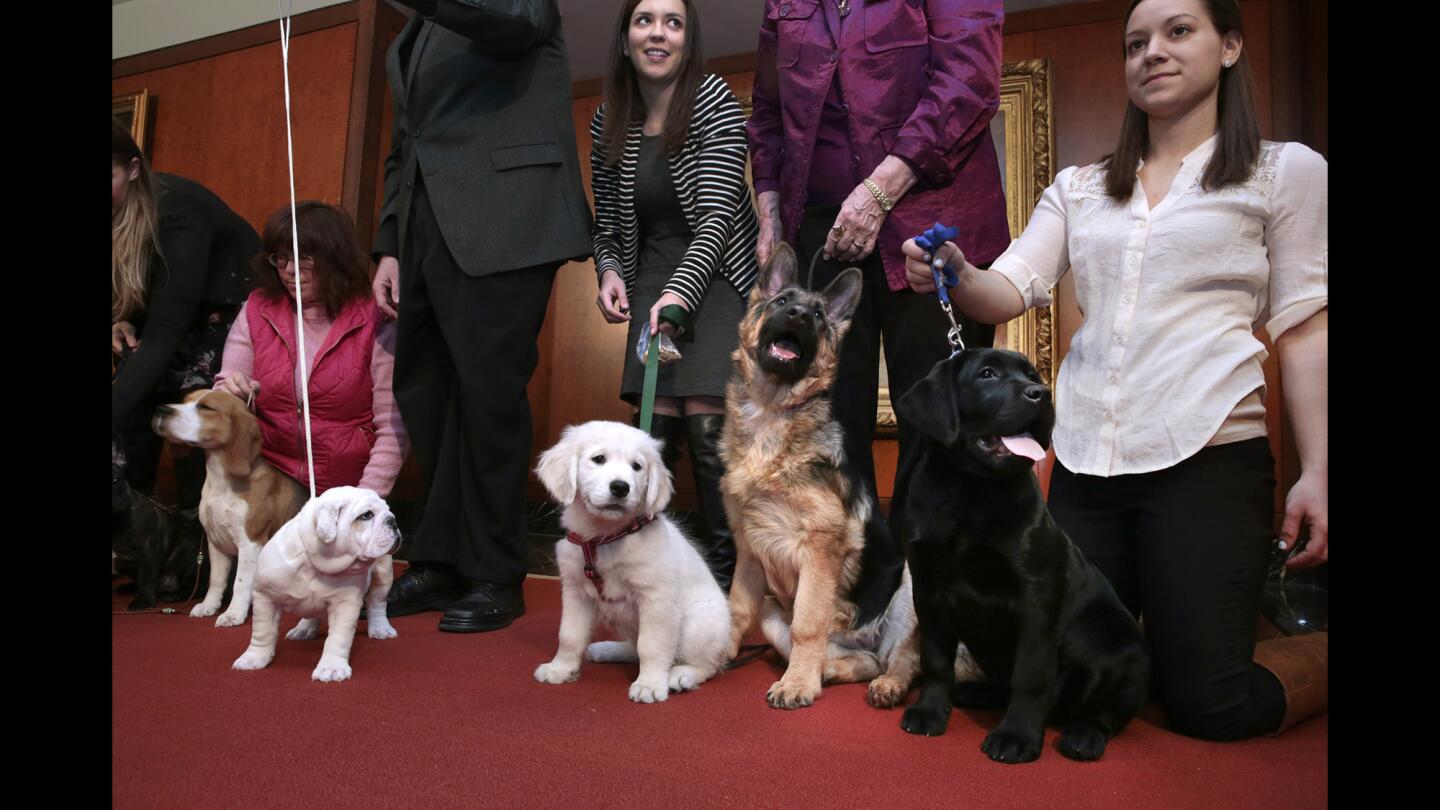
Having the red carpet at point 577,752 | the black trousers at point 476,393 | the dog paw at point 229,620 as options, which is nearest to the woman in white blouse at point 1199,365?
the red carpet at point 577,752

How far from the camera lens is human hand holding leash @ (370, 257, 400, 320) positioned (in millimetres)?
3115

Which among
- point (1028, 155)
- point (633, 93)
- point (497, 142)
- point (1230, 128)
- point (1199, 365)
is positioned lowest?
point (1199, 365)

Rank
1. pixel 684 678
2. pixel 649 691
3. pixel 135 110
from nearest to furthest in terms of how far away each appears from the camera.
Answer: pixel 649 691 < pixel 684 678 < pixel 135 110

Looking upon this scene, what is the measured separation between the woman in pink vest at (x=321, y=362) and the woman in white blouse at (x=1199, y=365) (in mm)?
2219

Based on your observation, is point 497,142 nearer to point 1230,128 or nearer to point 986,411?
point 986,411

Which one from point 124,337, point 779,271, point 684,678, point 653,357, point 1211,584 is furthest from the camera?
point 124,337

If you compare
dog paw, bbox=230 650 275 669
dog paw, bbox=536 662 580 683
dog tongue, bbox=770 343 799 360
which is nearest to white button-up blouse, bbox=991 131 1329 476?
dog tongue, bbox=770 343 799 360

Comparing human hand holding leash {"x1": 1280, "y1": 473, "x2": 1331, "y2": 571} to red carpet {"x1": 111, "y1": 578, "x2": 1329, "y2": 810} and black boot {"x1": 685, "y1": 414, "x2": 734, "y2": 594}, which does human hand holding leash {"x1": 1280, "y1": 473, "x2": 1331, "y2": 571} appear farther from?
black boot {"x1": 685, "y1": 414, "x2": 734, "y2": 594}

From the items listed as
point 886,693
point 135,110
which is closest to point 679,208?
point 886,693

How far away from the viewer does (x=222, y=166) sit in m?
6.46

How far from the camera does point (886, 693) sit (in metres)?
2.04

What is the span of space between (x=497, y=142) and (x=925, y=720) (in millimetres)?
2085

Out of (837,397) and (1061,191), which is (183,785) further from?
(1061,191)

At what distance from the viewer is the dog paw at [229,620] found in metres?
2.74
